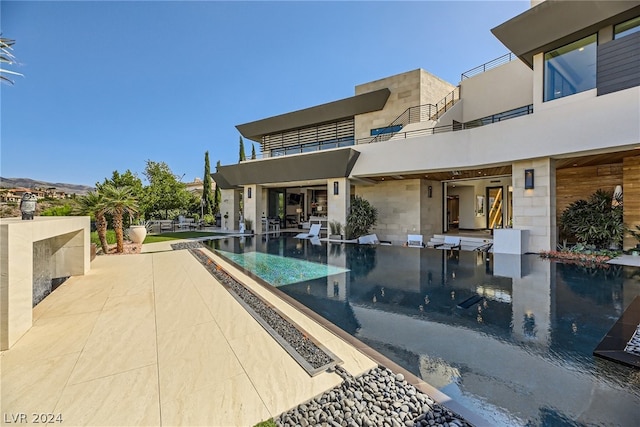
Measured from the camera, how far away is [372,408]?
7.71 ft

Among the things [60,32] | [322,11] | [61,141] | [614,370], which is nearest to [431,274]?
[614,370]

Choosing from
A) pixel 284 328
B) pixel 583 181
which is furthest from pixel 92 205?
pixel 583 181

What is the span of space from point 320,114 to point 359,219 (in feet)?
24.6

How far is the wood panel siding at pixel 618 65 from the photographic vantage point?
829 centimetres

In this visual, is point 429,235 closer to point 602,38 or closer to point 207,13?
point 602,38

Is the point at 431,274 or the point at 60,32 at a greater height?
the point at 60,32

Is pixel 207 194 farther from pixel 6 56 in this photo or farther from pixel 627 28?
pixel 627 28

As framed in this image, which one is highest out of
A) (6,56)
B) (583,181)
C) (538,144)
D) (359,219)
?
(538,144)

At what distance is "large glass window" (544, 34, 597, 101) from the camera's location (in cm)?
928

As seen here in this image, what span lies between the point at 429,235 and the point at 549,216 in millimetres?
6452

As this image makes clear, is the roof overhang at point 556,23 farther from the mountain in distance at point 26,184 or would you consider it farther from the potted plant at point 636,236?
the mountain in distance at point 26,184

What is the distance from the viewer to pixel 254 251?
12.3m

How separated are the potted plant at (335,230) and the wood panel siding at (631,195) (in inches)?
459

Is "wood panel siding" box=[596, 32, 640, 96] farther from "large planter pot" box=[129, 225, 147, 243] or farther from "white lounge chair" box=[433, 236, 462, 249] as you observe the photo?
"large planter pot" box=[129, 225, 147, 243]
